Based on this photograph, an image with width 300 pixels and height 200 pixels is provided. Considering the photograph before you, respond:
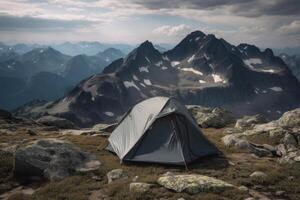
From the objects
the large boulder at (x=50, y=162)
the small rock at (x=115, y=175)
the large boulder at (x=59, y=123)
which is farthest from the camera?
the large boulder at (x=59, y=123)

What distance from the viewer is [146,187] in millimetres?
17500

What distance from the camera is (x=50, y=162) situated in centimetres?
2136

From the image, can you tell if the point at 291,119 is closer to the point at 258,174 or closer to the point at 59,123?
the point at 258,174

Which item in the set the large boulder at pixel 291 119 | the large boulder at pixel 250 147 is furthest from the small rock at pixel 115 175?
the large boulder at pixel 291 119

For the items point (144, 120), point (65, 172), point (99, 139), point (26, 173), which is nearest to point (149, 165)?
point (144, 120)

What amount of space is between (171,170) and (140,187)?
4781 mm

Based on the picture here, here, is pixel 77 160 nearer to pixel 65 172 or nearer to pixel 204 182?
pixel 65 172

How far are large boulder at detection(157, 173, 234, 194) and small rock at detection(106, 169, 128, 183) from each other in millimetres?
2811

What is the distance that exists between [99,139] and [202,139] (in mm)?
12054

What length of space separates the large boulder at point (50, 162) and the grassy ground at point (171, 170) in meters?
0.83

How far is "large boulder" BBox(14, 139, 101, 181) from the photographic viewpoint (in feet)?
68.1

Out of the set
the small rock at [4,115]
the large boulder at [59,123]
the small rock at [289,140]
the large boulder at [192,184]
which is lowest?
the large boulder at [59,123]

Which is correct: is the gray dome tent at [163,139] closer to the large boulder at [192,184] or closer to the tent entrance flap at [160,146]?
the tent entrance flap at [160,146]

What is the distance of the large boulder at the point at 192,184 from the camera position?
17141mm
